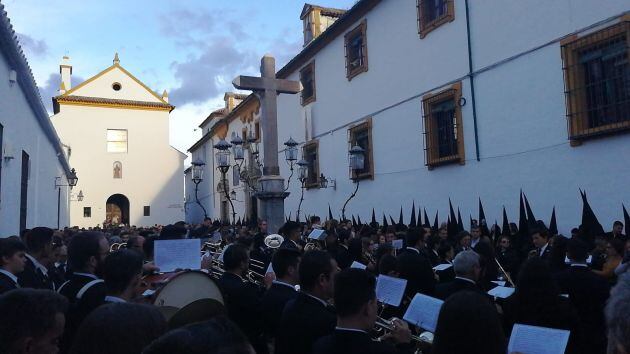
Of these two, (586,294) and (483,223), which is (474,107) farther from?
(586,294)

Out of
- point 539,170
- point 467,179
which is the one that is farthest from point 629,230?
point 467,179

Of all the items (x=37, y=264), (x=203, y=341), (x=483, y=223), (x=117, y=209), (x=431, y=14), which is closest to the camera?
(x=203, y=341)

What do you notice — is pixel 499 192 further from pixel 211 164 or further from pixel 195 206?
pixel 195 206

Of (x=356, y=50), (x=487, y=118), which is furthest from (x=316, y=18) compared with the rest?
(x=487, y=118)

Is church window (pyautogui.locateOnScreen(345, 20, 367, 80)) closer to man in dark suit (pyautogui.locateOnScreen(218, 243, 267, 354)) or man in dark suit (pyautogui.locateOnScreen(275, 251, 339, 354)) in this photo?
man in dark suit (pyautogui.locateOnScreen(218, 243, 267, 354))

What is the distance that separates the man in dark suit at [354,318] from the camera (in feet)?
8.61

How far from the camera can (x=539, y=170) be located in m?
10.2

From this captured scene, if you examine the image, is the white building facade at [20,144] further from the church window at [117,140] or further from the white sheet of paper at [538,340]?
the church window at [117,140]

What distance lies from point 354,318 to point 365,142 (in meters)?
14.0

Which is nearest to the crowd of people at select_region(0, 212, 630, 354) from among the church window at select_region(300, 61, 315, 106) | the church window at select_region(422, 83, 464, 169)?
the church window at select_region(422, 83, 464, 169)

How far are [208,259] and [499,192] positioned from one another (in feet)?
23.5

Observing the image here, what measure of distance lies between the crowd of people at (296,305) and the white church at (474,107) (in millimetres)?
3248

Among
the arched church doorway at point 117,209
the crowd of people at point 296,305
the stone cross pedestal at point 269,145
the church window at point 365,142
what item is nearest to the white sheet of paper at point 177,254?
the crowd of people at point 296,305

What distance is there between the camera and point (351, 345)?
263 cm
